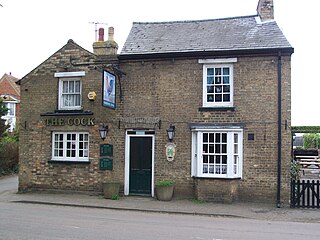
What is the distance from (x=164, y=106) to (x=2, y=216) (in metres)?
7.45

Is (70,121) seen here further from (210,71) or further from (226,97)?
(226,97)

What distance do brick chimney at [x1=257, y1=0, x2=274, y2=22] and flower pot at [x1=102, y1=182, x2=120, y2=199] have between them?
962 centimetres

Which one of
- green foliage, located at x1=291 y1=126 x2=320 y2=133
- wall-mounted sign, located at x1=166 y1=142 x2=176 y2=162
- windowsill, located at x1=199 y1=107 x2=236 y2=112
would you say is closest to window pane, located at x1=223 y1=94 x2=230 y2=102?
windowsill, located at x1=199 y1=107 x2=236 y2=112

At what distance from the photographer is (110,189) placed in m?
15.5

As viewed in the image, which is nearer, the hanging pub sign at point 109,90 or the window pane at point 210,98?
Result: the hanging pub sign at point 109,90

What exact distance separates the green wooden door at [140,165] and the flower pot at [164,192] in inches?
37.0

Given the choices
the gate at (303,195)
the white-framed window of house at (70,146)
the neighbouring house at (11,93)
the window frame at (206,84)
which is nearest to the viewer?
the gate at (303,195)

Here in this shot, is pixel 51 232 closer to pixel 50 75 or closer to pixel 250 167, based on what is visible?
pixel 250 167

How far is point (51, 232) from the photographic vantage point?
9000 millimetres

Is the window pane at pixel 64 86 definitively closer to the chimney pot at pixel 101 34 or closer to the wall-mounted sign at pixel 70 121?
the wall-mounted sign at pixel 70 121

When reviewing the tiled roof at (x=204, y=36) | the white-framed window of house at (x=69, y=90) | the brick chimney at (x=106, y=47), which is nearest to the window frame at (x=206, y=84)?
the tiled roof at (x=204, y=36)

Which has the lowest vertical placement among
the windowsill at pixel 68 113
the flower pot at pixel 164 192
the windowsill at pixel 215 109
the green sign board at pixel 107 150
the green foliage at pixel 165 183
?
the flower pot at pixel 164 192

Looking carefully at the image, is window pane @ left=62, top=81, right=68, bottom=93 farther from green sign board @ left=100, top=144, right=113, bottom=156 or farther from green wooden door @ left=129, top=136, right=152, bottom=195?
green wooden door @ left=129, top=136, right=152, bottom=195

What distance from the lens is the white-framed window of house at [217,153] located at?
1477cm
